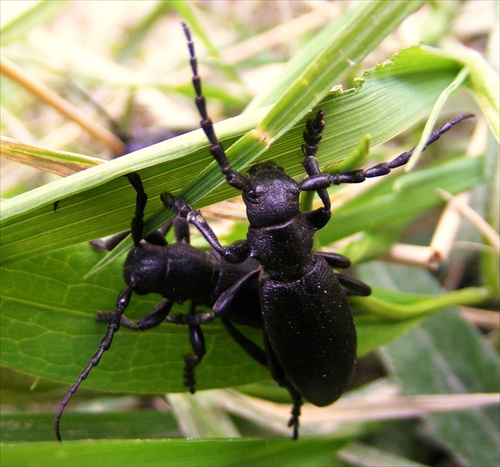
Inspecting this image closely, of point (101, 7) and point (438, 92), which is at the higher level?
point (101, 7)

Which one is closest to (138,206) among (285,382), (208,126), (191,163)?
(191,163)

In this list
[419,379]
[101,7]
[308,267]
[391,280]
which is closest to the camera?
[308,267]

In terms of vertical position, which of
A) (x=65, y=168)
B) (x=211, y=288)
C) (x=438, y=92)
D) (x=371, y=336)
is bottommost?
(x=371, y=336)

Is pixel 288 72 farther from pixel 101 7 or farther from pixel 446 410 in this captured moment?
pixel 101 7

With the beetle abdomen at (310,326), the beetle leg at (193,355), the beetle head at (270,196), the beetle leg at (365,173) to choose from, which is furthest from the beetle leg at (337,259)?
the beetle leg at (193,355)

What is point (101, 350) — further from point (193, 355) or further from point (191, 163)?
point (191, 163)

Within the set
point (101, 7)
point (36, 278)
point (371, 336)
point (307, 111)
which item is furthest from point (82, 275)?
point (101, 7)
